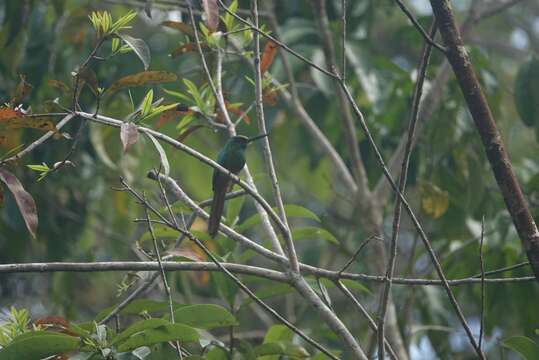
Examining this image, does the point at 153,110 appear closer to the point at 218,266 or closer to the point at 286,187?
the point at 218,266

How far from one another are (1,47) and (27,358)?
2069mm

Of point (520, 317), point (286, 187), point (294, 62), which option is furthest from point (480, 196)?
point (286, 187)

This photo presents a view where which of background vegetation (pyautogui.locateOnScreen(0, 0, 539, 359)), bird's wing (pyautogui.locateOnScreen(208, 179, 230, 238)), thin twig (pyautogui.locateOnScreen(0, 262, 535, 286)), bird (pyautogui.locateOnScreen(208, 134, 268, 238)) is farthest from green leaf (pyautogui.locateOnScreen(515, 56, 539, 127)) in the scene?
thin twig (pyautogui.locateOnScreen(0, 262, 535, 286))

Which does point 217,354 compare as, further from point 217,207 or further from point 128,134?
point 128,134

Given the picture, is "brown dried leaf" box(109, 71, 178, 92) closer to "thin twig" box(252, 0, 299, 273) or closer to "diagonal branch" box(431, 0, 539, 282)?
"thin twig" box(252, 0, 299, 273)

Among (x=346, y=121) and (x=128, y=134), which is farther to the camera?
(x=346, y=121)

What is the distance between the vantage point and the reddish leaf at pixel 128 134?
2.24 meters

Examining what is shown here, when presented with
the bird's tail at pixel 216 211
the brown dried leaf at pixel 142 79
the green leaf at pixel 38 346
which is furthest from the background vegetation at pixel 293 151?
the green leaf at pixel 38 346

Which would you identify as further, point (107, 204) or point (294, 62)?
point (107, 204)

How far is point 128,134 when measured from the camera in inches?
89.4

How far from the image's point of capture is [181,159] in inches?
223

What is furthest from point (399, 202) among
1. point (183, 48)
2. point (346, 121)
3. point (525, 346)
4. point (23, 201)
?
point (346, 121)

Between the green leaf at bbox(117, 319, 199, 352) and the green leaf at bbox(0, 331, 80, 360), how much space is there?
0.14m

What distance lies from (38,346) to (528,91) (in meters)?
2.56
